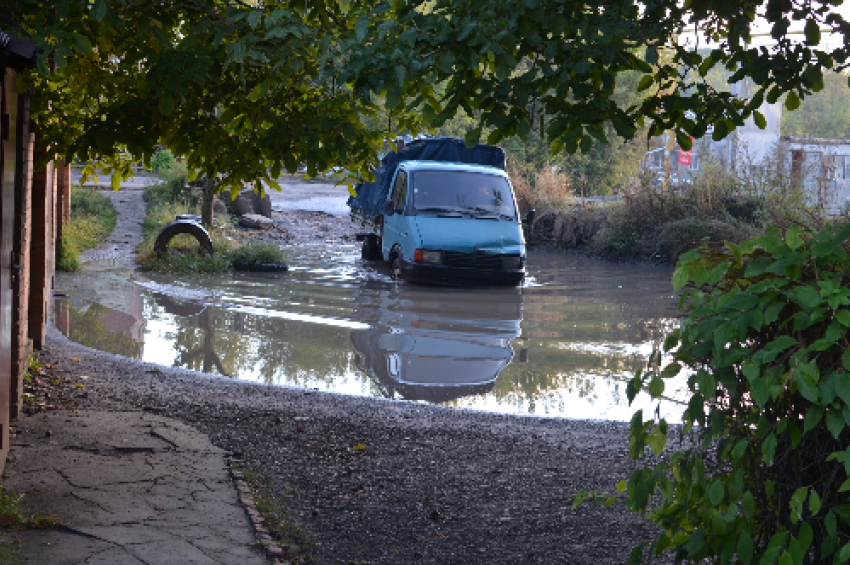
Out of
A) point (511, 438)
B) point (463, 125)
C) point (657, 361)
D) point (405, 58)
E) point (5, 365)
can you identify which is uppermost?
point (463, 125)

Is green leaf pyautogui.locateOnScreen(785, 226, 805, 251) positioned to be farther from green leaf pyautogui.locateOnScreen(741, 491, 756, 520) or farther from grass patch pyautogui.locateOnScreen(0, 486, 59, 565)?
grass patch pyautogui.locateOnScreen(0, 486, 59, 565)

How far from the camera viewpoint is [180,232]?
1753 centimetres

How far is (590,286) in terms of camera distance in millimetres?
17750

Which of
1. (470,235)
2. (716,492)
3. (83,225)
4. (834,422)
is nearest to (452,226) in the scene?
(470,235)

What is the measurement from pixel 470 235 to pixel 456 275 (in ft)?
2.56

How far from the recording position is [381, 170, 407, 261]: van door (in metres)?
16.1

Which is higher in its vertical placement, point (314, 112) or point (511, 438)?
point (314, 112)

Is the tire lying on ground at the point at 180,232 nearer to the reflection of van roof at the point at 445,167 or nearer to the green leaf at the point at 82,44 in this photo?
the reflection of van roof at the point at 445,167

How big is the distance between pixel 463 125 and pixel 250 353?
31.7 meters

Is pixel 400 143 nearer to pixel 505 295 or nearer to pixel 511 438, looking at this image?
pixel 505 295

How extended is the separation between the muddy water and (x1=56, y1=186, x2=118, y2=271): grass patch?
0.50 meters

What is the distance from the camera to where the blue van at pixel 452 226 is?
15352 millimetres

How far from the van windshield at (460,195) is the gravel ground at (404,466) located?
8151 mm

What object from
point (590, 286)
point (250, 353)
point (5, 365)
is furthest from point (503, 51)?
point (590, 286)
